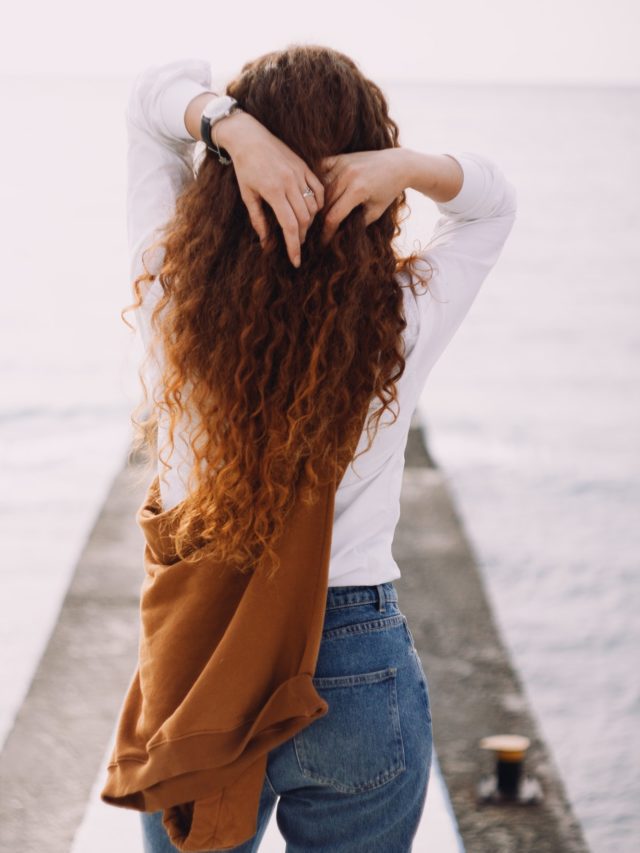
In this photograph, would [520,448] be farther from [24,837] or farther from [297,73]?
[297,73]

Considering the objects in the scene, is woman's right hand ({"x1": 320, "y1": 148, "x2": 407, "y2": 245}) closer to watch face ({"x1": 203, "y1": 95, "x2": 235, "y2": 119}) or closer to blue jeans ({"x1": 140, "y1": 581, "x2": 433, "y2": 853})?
watch face ({"x1": 203, "y1": 95, "x2": 235, "y2": 119})

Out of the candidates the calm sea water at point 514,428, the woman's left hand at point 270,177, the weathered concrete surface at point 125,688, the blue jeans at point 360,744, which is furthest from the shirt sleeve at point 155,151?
the weathered concrete surface at point 125,688

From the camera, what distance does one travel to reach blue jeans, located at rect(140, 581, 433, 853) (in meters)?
1.27

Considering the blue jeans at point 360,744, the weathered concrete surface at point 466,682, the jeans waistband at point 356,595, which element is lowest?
the weathered concrete surface at point 466,682

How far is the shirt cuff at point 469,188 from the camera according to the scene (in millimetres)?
1331

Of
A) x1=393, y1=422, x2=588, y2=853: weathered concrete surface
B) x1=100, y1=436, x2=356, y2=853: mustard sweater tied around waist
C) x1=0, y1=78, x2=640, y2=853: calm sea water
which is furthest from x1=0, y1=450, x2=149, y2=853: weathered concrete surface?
x1=100, y1=436, x2=356, y2=853: mustard sweater tied around waist

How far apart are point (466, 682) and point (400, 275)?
2490 millimetres

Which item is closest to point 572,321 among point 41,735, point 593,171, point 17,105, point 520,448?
point 520,448

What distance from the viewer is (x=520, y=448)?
13.5m

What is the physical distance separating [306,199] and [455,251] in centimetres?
25

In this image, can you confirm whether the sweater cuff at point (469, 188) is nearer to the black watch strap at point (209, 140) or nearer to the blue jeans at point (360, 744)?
Answer: the black watch strap at point (209, 140)

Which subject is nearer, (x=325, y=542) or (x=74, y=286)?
(x=325, y=542)

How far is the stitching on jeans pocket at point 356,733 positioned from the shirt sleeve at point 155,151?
514mm

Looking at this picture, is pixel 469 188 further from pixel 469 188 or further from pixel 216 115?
pixel 216 115
